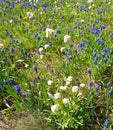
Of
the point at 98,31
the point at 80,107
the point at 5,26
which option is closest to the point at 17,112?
the point at 80,107

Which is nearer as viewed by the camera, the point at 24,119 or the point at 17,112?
the point at 24,119

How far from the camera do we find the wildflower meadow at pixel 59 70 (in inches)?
137

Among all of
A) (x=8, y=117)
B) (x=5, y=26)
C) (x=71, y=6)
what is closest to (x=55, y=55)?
(x=8, y=117)

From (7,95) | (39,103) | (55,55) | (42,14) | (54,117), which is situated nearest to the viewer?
(54,117)

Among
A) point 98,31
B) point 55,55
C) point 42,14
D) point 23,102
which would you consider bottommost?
point 23,102

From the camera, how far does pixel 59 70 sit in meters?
4.31

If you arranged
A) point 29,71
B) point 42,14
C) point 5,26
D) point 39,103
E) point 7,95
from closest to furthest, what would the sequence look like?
point 39,103
point 7,95
point 29,71
point 5,26
point 42,14

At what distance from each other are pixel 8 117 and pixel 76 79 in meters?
1.07

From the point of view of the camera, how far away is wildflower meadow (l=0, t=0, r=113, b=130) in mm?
3490

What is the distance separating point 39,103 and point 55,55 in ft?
4.36

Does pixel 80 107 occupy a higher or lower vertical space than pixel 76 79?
lower

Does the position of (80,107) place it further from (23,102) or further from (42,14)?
(42,14)

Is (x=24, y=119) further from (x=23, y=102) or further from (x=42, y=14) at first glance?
(x=42, y=14)

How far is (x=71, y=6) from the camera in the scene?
23.5 feet
